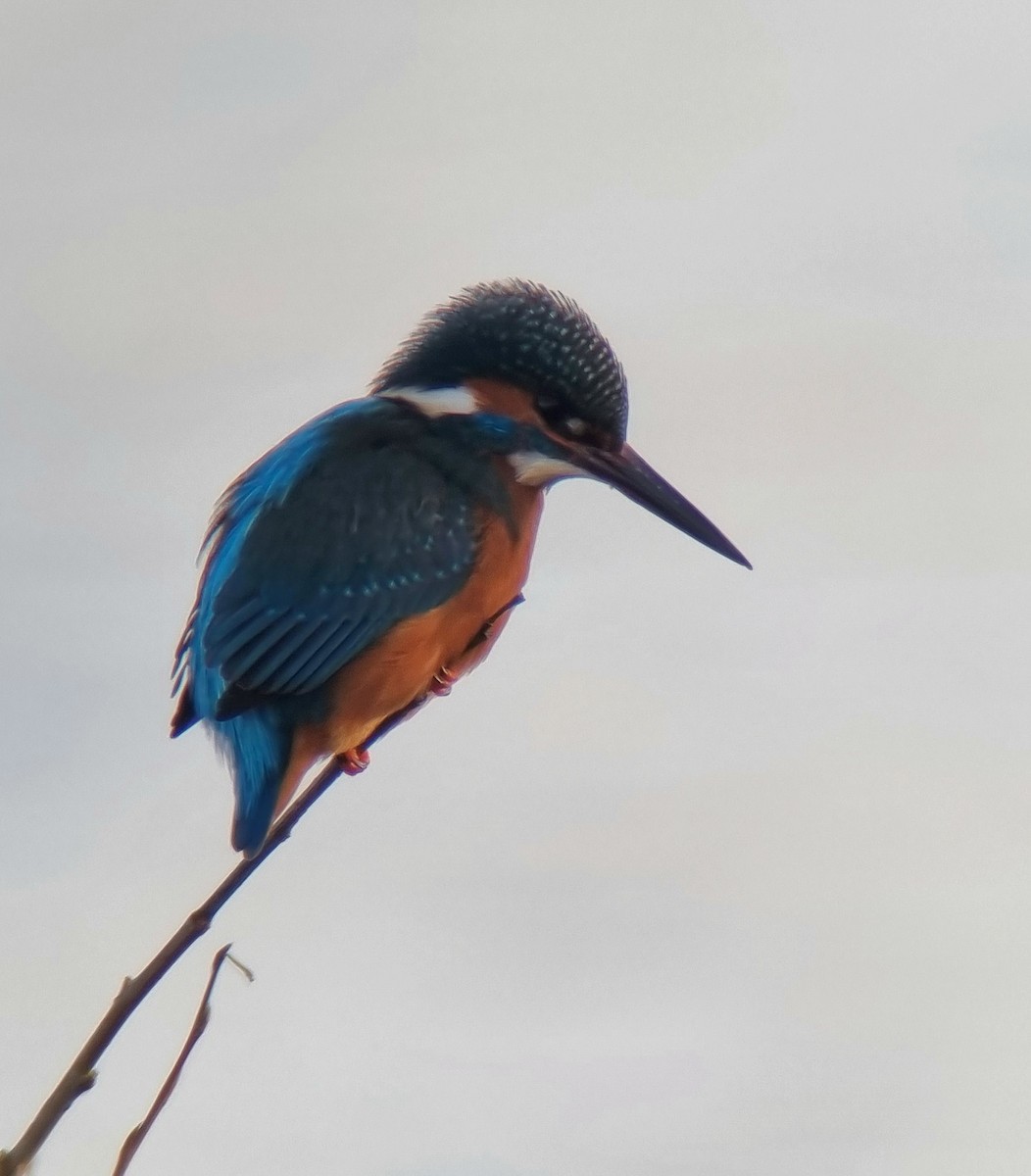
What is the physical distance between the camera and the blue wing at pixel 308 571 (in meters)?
2.73

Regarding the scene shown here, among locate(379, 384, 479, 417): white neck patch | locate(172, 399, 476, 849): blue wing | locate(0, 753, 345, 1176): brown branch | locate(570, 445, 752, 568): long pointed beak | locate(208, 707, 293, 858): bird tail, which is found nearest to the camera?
locate(0, 753, 345, 1176): brown branch

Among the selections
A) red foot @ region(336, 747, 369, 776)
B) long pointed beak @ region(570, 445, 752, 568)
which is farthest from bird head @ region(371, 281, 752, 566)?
red foot @ region(336, 747, 369, 776)

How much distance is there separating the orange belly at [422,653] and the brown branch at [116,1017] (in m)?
1.08

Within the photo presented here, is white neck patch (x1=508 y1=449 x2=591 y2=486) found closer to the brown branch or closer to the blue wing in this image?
the blue wing

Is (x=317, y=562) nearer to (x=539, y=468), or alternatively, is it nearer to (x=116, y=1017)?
(x=539, y=468)

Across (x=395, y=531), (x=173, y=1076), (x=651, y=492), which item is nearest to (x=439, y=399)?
(x=395, y=531)

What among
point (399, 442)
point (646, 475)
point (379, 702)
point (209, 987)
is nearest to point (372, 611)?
point (379, 702)

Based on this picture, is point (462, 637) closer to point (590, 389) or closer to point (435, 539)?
point (435, 539)

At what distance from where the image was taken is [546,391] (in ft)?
10.1

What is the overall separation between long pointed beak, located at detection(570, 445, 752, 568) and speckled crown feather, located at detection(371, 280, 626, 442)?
5 centimetres

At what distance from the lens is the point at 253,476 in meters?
3.18

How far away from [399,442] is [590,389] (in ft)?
1.27

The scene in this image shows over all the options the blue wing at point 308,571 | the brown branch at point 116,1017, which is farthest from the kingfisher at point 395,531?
the brown branch at point 116,1017

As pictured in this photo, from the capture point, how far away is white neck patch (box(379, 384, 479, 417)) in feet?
10.4
